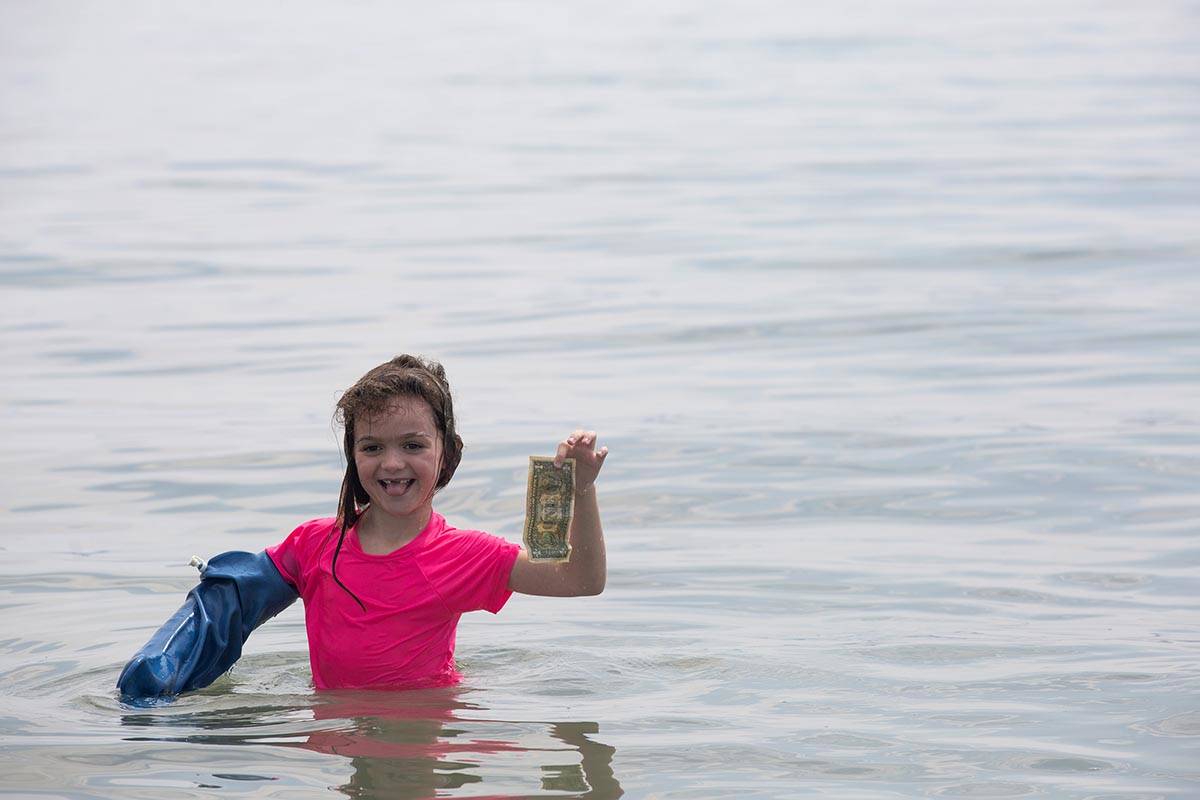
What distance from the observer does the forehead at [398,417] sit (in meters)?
5.82

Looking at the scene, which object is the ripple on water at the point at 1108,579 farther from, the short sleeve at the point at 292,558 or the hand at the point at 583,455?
the short sleeve at the point at 292,558

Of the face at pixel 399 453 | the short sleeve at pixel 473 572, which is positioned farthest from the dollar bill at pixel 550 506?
the face at pixel 399 453

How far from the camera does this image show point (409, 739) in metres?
5.45

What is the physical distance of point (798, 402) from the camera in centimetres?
1079

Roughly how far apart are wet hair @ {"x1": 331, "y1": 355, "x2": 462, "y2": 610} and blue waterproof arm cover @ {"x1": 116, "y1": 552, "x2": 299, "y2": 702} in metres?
0.32

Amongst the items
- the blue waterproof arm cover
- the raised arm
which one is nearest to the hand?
the raised arm

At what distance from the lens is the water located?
18.2 feet

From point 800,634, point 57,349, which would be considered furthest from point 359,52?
point 800,634

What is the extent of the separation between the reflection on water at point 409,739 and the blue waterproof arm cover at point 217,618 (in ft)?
0.74

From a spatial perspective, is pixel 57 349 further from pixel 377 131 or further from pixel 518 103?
pixel 518 103

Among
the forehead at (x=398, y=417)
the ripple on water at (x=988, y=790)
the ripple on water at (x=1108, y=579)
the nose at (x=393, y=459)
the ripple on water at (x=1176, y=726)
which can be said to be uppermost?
the forehead at (x=398, y=417)

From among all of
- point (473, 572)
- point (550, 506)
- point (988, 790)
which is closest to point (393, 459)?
point (473, 572)

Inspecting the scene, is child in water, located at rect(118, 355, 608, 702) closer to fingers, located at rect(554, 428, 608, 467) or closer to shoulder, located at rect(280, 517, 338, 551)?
shoulder, located at rect(280, 517, 338, 551)

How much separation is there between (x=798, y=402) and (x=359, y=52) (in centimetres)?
3092
